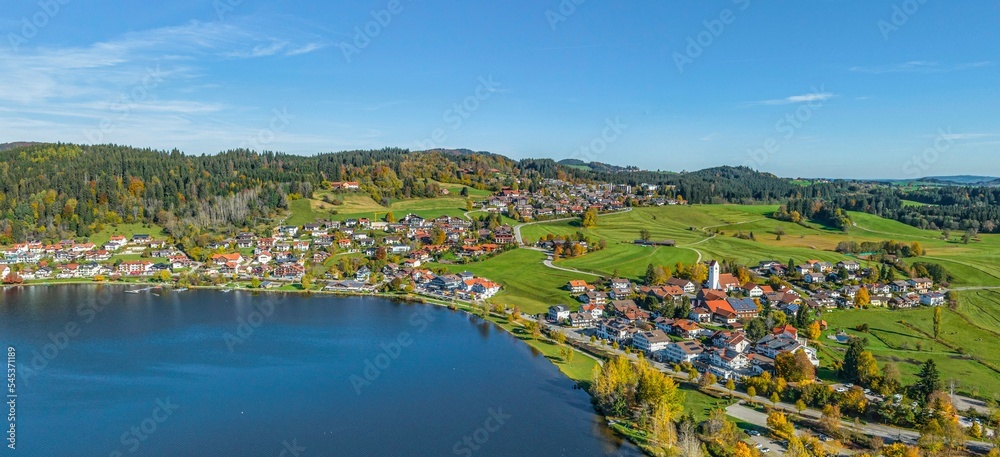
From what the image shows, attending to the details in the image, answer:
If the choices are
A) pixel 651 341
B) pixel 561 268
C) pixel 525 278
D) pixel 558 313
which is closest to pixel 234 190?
pixel 525 278

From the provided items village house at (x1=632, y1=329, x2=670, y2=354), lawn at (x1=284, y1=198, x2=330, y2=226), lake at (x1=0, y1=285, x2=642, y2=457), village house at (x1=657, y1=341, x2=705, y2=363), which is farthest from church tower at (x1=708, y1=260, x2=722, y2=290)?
→ lawn at (x1=284, y1=198, x2=330, y2=226)

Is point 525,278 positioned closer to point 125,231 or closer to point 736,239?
point 736,239

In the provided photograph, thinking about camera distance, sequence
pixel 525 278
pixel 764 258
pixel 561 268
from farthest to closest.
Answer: pixel 764 258, pixel 561 268, pixel 525 278

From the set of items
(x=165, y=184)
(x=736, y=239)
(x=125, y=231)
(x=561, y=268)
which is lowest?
(x=561, y=268)

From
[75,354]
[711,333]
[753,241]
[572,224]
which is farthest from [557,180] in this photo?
[75,354]

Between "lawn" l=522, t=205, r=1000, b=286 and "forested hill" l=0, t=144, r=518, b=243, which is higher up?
"forested hill" l=0, t=144, r=518, b=243

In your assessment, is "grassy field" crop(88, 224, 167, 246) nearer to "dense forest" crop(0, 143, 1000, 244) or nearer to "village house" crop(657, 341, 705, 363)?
"dense forest" crop(0, 143, 1000, 244)

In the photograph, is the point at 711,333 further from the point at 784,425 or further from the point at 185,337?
the point at 185,337
